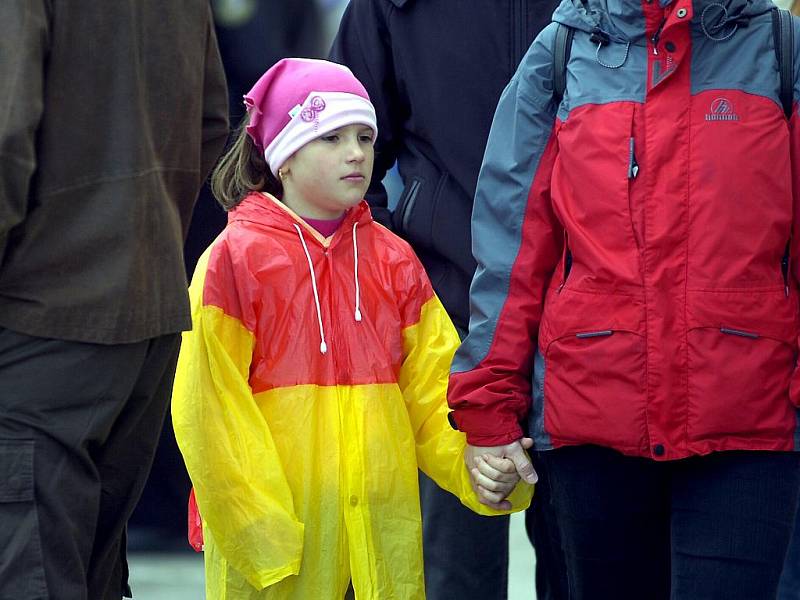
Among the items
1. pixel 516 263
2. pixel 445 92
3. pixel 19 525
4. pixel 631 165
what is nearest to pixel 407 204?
pixel 445 92

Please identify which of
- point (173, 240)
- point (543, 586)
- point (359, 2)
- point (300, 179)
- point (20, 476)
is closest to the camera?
point (20, 476)

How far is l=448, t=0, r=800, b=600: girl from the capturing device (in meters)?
2.84

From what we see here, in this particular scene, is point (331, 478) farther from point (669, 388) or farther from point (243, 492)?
point (669, 388)

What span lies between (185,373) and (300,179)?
570 millimetres

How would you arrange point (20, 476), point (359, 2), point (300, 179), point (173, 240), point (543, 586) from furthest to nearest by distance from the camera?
point (543, 586) → point (359, 2) → point (300, 179) → point (173, 240) → point (20, 476)

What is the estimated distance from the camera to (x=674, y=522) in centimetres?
294

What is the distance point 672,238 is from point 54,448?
123cm

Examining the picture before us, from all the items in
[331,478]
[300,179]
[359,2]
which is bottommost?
[331,478]

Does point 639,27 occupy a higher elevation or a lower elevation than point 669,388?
higher

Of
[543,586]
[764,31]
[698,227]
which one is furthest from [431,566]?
[764,31]

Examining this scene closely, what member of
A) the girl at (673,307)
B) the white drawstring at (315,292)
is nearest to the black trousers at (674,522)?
the girl at (673,307)

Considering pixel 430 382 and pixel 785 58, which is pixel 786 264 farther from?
pixel 430 382

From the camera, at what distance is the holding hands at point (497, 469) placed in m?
3.15

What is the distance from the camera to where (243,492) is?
3311 mm
